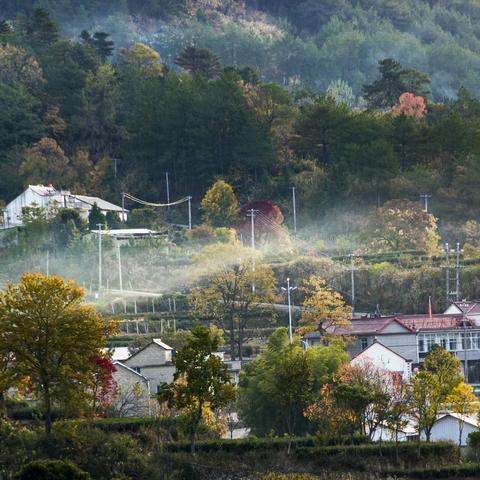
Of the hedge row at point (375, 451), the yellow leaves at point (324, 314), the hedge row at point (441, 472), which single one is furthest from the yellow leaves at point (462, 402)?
the yellow leaves at point (324, 314)

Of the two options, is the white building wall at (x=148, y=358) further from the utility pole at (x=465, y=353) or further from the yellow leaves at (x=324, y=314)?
the utility pole at (x=465, y=353)

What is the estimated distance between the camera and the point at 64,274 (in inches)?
3804

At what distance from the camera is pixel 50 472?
164 ft

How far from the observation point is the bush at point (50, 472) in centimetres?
5009

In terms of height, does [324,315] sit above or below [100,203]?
below

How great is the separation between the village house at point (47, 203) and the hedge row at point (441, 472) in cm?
5105

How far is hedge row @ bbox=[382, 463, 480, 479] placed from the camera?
2222 inches

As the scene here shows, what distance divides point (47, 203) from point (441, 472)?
53385 millimetres

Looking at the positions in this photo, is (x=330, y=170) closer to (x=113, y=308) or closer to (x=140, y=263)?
(x=140, y=263)

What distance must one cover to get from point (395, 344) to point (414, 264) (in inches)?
561

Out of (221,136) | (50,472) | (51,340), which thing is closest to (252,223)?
(221,136)

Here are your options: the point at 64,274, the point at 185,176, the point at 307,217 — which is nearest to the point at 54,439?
the point at 64,274

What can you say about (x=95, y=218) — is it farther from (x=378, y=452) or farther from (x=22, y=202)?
(x=378, y=452)

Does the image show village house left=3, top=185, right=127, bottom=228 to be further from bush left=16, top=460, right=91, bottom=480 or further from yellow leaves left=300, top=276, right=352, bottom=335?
bush left=16, top=460, right=91, bottom=480
